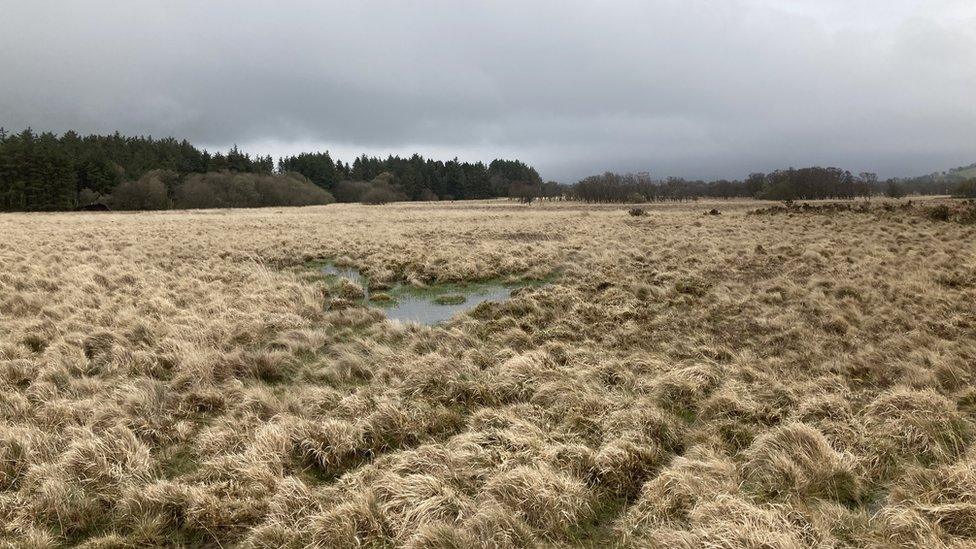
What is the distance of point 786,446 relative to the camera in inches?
180

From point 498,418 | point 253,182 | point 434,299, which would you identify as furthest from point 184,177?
point 498,418

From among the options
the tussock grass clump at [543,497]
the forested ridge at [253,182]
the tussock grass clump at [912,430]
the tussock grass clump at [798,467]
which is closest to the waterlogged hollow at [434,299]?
the tussock grass clump at [543,497]

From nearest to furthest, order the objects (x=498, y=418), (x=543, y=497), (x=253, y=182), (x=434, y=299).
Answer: (x=543, y=497)
(x=498, y=418)
(x=434, y=299)
(x=253, y=182)

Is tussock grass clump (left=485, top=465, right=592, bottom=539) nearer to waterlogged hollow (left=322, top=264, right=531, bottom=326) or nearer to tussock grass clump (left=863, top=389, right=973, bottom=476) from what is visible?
tussock grass clump (left=863, top=389, right=973, bottom=476)

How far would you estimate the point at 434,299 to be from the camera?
43.3 ft

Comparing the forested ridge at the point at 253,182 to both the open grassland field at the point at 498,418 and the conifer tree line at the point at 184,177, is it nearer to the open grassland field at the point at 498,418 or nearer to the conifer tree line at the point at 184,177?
the conifer tree line at the point at 184,177

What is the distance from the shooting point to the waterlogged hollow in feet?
37.6

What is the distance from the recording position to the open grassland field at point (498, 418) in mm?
3811

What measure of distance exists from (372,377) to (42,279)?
12.4 meters

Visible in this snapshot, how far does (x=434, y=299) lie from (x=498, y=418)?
7857mm

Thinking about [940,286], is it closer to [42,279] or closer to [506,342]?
A: [506,342]

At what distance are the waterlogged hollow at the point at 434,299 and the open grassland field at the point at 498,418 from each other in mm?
841

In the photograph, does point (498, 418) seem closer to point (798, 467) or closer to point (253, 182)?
point (798, 467)

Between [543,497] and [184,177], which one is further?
[184,177]
